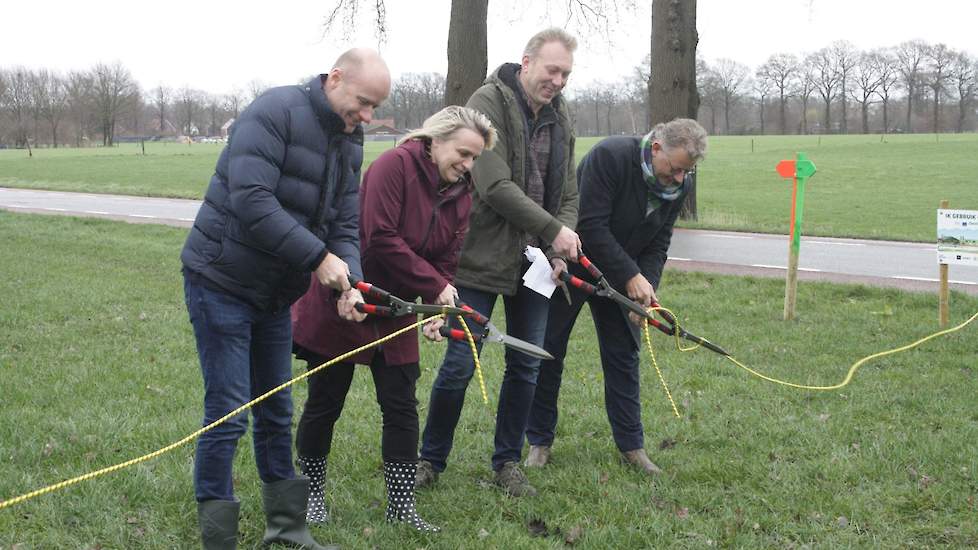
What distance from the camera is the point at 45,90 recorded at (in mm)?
91500

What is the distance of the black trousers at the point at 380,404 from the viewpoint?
437 centimetres

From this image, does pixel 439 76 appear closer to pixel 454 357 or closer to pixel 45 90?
pixel 45 90

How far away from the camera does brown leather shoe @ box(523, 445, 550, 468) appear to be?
537cm

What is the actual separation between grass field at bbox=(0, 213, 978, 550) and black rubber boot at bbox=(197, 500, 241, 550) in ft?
1.16

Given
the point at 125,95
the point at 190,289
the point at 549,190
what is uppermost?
the point at 125,95

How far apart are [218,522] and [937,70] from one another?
4113 inches

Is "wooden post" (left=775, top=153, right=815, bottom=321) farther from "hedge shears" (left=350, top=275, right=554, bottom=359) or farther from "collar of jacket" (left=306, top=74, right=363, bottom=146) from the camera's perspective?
"collar of jacket" (left=306, top=74, right=363, bottom=146)

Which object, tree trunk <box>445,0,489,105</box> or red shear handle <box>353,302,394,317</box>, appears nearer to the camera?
red shear handle <box>353,302,394,317</box>

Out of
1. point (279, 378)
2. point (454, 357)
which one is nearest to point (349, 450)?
point (454, 357)

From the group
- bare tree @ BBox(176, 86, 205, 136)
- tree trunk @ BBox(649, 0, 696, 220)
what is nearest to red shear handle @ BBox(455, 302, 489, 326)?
tree trunk @ BBox(649, 0, 696, 220)

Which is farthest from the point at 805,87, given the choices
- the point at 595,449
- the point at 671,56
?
the point at 595,449

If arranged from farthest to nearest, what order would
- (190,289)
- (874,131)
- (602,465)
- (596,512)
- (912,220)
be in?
1. (874,131)
2. (912,220)
3. (602,465)
4. (596,512)
5. (190,289)

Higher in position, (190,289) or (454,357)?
(190,289)

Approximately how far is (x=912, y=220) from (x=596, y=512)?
790 inches
